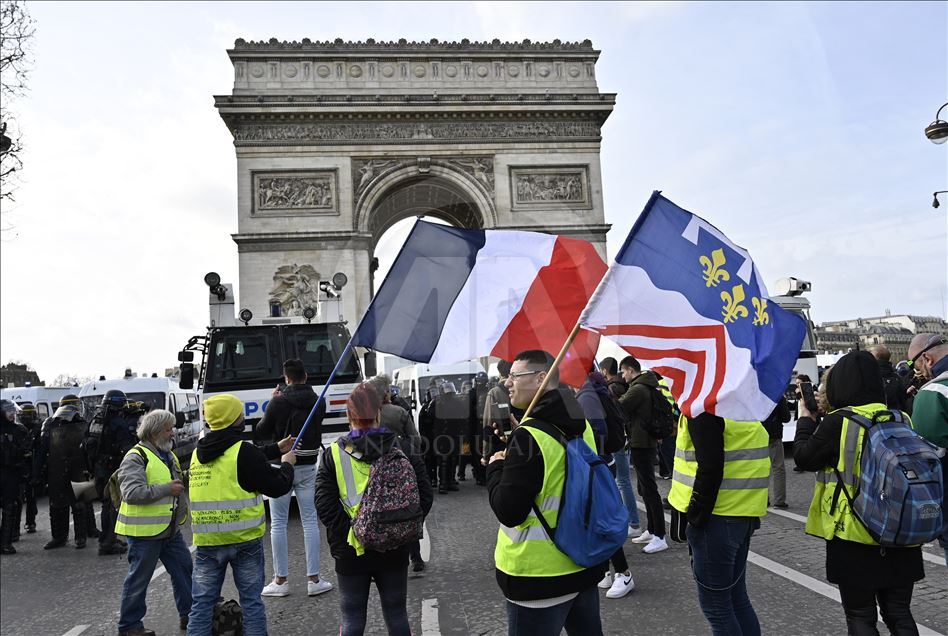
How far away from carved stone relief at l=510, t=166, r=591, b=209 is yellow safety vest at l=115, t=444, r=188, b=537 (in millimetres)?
24909

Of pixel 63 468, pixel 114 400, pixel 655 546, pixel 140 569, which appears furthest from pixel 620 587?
pixel 63 468

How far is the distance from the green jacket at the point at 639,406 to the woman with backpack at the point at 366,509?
3.73m

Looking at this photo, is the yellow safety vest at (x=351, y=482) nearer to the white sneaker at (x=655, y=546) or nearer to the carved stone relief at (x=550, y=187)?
the white sneaker at (x=655, y=546)

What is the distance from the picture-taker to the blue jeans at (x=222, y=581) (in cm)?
394

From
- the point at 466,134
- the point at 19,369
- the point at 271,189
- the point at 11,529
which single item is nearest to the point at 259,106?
the point at 271,189

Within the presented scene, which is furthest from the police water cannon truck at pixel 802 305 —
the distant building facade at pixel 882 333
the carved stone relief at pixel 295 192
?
the distant building facade at pixel 882 333

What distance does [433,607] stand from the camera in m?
5.11

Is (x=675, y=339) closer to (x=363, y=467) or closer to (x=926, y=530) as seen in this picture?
(x=926, y=530)

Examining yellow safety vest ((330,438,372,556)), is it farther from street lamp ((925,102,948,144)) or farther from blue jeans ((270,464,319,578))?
street lamp ((925,102,948,144))

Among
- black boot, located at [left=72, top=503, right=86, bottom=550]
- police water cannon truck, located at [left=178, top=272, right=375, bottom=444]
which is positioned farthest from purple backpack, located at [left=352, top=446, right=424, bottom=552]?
black boot, located at [left=72, top=503, right=86, bottom=550]

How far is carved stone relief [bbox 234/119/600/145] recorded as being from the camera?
92.0 ft

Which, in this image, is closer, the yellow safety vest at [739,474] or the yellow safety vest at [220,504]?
the yellow safety vest at [739,474]

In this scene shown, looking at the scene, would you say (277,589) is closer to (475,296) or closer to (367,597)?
(367,597)

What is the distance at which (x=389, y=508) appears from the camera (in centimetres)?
332
